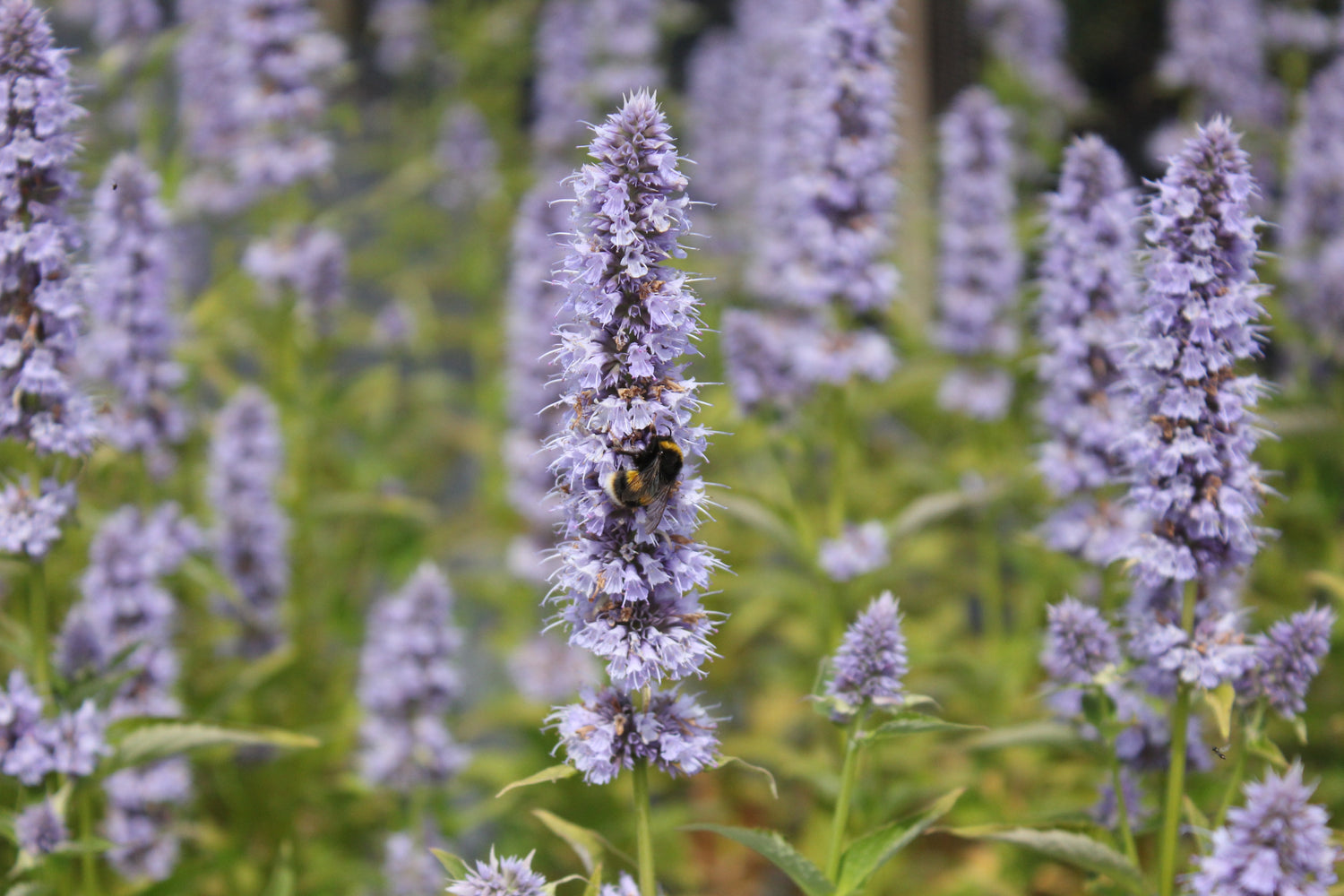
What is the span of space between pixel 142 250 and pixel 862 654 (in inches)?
132

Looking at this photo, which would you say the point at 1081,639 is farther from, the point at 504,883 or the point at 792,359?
the point at 792,359

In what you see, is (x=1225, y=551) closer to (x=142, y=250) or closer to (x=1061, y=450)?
(x=1061, y=450)

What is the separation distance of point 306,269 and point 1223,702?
471 cm

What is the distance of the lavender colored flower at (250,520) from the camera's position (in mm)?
5250

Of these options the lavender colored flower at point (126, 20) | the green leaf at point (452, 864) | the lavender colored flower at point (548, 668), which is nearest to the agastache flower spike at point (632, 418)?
the green leaf at point (452, 864)

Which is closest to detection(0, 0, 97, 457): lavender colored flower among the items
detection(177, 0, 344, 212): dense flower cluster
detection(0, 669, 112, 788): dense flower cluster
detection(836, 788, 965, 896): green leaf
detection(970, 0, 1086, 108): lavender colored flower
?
detection(0, 669, 112, 788): dense flower cluster

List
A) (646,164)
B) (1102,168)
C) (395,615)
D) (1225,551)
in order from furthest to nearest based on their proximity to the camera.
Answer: (395,615) → (1102,168) → (1225,551) → (646,164)

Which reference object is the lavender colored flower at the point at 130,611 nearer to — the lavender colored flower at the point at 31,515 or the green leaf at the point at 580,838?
the lavender colored flower at the point at 31,515

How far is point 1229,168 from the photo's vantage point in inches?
112

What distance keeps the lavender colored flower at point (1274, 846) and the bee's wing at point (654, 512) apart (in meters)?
1.31

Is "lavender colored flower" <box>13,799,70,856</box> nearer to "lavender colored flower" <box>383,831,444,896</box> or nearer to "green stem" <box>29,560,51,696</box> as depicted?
"green stem" <box>29,560,51,696</box>

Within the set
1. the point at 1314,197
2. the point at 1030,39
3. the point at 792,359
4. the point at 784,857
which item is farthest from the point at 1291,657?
the point at 1030,39

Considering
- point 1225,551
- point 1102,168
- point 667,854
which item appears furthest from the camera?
point 667,854

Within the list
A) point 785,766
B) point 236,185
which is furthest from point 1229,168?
point 236,185
